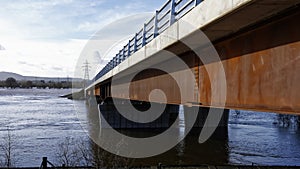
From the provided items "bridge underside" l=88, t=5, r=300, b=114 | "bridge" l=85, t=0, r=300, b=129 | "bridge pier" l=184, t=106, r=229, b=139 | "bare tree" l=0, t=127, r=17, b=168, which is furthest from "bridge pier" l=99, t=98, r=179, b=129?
"bridge underside" l=88, t=5, r=300, b=114

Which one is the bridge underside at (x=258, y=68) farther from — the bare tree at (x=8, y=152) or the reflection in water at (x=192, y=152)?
the reflection in water at (x=192, y=152)

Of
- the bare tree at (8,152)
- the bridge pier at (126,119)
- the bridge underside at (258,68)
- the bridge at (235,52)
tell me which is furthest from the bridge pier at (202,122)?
the bridge underside at (258,68)

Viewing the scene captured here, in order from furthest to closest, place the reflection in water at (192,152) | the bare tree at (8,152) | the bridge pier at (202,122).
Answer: the bridge pier at (202,122) → the reflection in water at (192,152) → the bare tree at (8,152)

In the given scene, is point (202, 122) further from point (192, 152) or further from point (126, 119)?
point (192, 152)

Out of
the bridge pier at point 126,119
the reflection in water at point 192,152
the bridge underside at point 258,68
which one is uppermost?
the bridge underside at point 258,68

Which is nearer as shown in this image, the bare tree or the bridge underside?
the bridge underside

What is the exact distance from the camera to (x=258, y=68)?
6973 millimetres

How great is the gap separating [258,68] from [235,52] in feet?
3.60

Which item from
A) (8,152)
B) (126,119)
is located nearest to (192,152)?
(8,152)

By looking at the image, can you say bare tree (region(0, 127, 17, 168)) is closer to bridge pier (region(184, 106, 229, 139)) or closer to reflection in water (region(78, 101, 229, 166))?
reflection in water (region(78, 101, 229, 166))

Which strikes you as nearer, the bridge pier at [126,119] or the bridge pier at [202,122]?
the bridge pier at [202,122]

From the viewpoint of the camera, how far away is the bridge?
593 cm

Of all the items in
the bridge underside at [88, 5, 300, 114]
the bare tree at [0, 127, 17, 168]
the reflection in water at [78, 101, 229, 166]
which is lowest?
the reflection in water at [78, 101, 229, 166]

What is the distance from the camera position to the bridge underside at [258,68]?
5.95 metres
